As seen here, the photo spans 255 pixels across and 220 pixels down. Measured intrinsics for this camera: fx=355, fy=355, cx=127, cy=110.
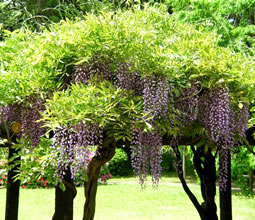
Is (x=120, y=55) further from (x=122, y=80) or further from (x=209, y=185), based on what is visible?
(x=209, y=185)

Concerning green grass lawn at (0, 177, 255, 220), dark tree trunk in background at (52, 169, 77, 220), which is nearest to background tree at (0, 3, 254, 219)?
dark tree trunk in background at (52, 169, 77, 220)

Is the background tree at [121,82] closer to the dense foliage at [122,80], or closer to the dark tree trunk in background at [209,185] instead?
the dense foliage at [122,80]

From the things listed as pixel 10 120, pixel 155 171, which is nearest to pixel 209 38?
pixel 155 171

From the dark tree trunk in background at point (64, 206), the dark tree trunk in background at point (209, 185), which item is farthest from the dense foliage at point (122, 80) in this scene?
the dark tree trunk in background at point (209, 185)

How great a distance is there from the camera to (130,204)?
920 cm

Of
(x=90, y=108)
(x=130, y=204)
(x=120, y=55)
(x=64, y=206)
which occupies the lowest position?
(x=130, y=204)

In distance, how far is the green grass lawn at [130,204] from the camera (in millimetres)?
8062

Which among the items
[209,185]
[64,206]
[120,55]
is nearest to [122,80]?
[120,55]

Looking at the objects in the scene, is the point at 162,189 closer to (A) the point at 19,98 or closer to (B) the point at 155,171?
(B) the point at 155,171

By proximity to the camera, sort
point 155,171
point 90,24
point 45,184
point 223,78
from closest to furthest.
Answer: point 90,24
point 223,78
point 155,171
point 45,184

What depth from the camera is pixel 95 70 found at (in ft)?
8.65

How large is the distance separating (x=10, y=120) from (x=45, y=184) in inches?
327

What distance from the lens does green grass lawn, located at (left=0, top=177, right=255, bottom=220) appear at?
26.5 feet

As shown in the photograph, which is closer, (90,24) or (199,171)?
(90,24)
